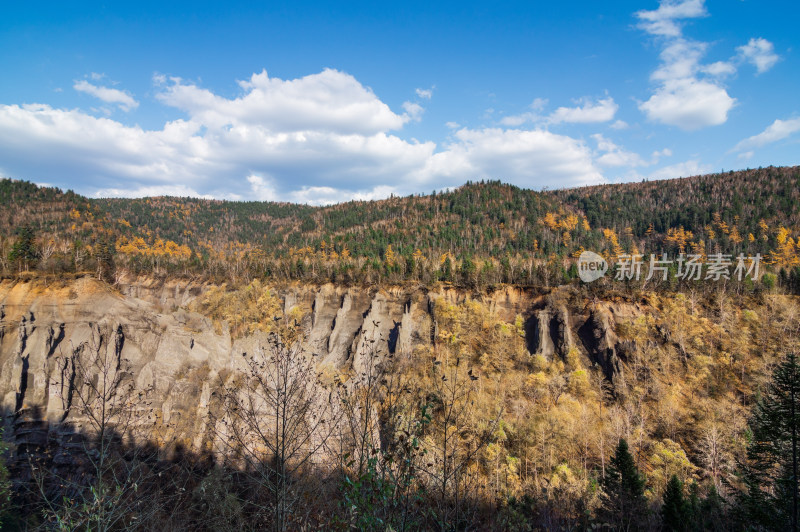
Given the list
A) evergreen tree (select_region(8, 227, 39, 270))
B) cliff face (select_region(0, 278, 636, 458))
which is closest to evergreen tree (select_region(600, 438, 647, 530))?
cliff face (select_region(0, 278, 636, 458))

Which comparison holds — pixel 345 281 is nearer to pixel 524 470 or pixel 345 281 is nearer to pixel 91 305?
pixel 91 305

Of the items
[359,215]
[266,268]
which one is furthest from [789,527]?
[359,215]

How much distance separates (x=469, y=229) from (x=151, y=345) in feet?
350

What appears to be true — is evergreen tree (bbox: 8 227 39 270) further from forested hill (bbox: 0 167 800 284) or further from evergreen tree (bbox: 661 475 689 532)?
evergreen tree (bbox: 661 475 689 532)

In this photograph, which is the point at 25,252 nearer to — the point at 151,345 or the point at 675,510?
the point at 151,345

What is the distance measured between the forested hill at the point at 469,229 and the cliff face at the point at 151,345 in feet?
41.4

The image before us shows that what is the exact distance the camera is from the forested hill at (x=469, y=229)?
264 ft

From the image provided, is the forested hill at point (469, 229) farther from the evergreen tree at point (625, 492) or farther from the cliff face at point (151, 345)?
the evergreen tree at point (625, 492)

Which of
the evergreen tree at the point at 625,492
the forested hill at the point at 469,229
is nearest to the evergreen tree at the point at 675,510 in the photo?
the evergreen tree at the point at 625,492

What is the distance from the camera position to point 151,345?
38688 mm

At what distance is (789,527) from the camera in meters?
16.6

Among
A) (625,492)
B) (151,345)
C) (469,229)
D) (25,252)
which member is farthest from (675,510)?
(469,229)

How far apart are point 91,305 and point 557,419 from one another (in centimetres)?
5235

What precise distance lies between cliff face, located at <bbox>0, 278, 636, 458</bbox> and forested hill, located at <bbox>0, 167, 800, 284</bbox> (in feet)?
41.4
